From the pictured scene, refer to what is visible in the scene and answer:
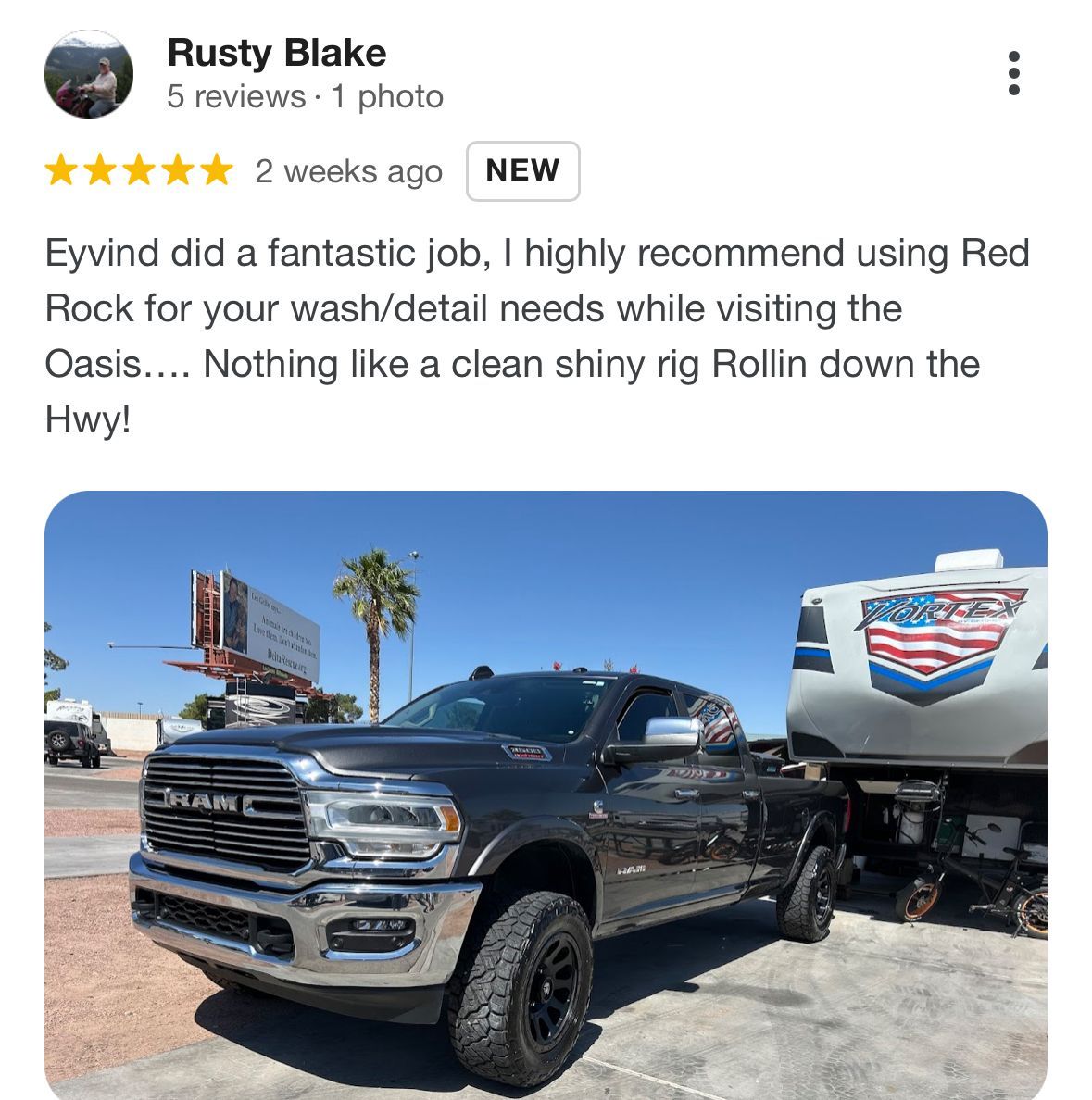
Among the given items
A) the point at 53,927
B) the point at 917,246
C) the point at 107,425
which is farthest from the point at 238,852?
the point at 917,246

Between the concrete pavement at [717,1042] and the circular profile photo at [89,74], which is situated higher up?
the circular profile photo at [89,74]

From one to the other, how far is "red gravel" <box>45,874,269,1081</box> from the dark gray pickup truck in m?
0.53

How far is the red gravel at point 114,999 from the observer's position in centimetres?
429

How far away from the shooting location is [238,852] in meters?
4.00

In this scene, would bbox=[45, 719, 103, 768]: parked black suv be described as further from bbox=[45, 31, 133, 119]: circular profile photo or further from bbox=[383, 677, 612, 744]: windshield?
bbox=[45, 31, 133, 119]: circular profile photo

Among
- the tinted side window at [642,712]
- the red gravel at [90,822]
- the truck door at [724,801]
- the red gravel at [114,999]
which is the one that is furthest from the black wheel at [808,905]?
the red gravel at [90,822]

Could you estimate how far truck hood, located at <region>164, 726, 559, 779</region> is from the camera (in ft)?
12.6

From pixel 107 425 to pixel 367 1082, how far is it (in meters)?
3.04

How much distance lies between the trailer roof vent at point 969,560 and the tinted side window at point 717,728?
2886 millimetres

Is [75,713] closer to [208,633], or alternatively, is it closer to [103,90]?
[208,633]

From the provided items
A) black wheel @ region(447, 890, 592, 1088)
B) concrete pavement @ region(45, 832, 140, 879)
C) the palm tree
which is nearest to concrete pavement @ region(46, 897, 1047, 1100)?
black wheel @ region(447, 890, 592, 1088)

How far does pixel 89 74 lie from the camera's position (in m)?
3.85

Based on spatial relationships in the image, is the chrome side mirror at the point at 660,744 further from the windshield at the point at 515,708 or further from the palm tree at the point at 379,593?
the palm tree at the point at 379,593

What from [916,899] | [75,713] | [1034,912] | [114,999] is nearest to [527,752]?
[114,999]
